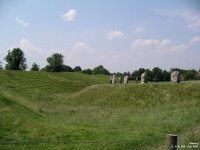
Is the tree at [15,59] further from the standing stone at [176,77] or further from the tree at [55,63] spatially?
the standing stone at [176,77]

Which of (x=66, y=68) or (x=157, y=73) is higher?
(x=66, y=68)

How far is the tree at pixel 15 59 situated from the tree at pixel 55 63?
978cm

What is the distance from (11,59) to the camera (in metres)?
108

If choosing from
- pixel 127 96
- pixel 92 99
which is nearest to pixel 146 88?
pixel 127 96

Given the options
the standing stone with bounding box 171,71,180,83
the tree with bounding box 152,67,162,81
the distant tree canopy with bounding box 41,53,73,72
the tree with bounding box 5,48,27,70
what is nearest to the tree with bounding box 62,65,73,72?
the distant tree canopy with bounding box 41,53,73,72

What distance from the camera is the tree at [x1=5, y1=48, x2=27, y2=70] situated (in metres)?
107

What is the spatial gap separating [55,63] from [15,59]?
1502 cm

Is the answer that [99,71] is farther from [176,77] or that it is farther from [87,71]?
[176,77]

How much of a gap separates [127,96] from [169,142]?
77.6 feet

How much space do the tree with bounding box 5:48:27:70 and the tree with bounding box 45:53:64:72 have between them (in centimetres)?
978

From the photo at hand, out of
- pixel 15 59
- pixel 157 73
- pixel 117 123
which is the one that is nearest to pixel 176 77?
pixel 117 123

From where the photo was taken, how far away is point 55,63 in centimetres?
11881

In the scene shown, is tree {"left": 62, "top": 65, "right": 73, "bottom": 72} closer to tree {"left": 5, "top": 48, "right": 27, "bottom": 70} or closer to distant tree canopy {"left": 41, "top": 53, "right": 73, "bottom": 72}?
distant tree canopy {"left": 41, "top": 53, "right": 73, "bottom": 72}

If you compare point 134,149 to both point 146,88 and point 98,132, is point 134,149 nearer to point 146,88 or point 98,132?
point 98,132
